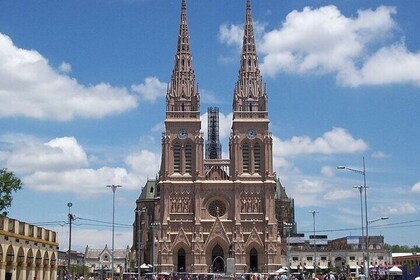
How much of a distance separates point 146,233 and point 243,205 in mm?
29066

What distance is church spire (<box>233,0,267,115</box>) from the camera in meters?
138

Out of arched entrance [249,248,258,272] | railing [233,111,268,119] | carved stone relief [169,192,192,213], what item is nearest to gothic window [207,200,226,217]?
carved stone relief [169,192,192,213]

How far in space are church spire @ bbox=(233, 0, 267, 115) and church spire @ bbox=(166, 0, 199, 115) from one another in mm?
8437

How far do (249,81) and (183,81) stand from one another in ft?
42.0

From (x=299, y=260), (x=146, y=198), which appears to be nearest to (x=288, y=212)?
Answer: (x=299, y=260)

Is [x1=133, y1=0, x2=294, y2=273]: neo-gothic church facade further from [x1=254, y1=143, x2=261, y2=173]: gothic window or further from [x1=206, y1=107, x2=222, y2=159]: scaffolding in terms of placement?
[x1=206, y1=107, x2=222, y2=159]: scaffolding

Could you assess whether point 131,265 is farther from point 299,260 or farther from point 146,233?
point 299,260

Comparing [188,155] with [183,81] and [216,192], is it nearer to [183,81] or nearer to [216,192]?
[216,192]

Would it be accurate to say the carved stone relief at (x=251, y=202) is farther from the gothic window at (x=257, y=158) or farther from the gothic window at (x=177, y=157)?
the gothic window at (x=177, y=157)

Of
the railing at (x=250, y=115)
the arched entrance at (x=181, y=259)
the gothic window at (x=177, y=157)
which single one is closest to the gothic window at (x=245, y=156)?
the railing at (x=250, y=115)

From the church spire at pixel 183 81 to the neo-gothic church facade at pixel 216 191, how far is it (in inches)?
7.6

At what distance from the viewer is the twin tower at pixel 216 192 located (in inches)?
5153

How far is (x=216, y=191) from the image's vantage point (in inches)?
5300

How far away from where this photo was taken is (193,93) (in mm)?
138500
